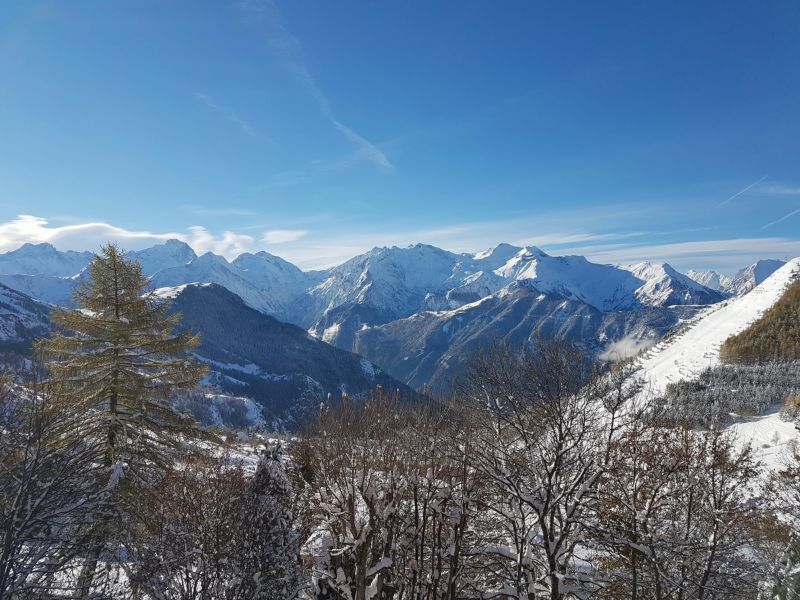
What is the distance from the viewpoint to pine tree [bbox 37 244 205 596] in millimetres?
18844

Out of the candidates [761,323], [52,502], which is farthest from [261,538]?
[761,323]

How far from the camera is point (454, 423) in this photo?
20.7m

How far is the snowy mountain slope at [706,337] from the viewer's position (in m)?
127

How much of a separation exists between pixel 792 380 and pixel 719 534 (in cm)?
9628

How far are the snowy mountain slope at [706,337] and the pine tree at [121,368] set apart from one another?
406 ft

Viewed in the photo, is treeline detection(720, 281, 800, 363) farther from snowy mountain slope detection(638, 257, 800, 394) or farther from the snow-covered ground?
snowy mountain slope detection(638, 257, 800, 394)

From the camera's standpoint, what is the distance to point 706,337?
152250 mm

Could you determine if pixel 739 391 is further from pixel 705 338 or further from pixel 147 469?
pixel 147 469

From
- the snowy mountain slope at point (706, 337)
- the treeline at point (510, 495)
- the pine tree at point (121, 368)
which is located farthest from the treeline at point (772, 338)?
the pine tree at point (121, 368)

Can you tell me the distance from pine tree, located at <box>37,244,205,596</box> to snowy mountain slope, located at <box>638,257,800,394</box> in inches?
4871

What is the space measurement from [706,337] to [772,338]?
2195 cm

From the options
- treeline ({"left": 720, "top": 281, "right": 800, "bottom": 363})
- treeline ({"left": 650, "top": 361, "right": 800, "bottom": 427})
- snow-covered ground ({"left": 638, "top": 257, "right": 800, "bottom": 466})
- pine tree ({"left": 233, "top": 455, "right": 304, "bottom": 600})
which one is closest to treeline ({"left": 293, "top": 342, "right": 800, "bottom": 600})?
pine tree ({"left": 233, "top": 455, "right": 304, "bottom": 600})

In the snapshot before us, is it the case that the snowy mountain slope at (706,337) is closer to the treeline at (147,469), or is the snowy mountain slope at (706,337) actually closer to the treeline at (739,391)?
the treeline at (739,391)

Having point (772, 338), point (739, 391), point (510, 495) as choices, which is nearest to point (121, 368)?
point (510, 495)
